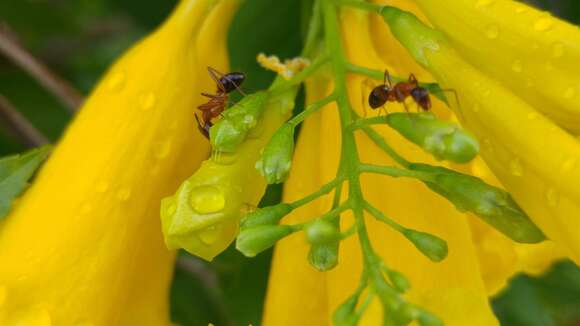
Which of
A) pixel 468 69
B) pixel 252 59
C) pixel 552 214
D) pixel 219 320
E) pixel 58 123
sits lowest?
pixel 219 320

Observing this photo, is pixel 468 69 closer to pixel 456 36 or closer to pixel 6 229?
pixel 456 36

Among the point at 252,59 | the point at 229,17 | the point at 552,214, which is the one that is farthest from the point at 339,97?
the point at 252,59

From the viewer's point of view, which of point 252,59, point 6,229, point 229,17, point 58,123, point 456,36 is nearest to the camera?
point 456,36

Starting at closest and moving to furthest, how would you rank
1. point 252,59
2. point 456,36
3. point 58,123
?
point 456,36 → point 252,59 → point 58,123

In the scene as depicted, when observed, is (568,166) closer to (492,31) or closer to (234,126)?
(492,31)

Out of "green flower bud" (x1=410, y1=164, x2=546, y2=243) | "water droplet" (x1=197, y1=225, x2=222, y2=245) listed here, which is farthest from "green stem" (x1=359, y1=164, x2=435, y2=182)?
"water droplet" (x1=197, y1=225, x2=222, y2=245)

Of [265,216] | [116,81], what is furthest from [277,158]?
[116,81]

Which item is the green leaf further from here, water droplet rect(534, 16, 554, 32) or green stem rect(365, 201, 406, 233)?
water droplet rect(534, 16, 554, 32)
